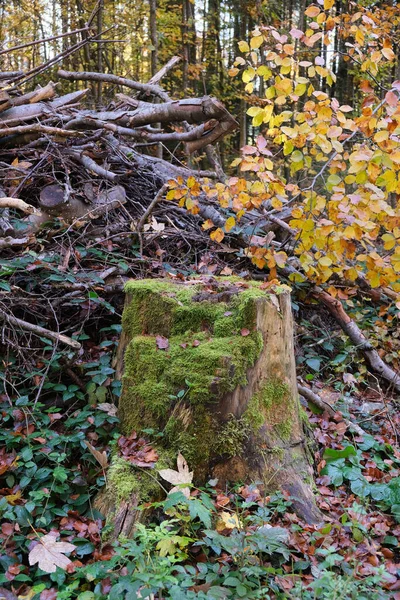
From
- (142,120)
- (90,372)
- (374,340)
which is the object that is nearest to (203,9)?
(142,120)

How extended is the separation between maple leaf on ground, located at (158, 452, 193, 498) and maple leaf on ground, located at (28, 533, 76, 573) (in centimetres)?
59

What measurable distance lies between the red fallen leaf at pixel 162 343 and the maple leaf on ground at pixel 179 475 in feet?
2.33

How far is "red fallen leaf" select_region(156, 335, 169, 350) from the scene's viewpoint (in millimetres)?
3246

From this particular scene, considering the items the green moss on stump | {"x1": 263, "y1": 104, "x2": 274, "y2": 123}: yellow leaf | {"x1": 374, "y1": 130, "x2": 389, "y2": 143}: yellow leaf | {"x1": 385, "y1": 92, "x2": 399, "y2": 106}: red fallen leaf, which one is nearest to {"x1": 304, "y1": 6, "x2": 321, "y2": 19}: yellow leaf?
{"x1": 263, "y1": 104, "x2": 274, "y2": 123}: yellow leaf

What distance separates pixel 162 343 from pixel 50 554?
53.8 inches

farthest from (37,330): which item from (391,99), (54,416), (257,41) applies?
(391,99)

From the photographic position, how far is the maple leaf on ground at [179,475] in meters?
2.73

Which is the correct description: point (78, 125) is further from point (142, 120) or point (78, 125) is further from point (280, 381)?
point (280, 381)

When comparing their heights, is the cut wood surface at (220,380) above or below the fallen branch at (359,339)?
above

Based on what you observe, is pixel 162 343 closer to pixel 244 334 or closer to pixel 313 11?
pixel 244 334

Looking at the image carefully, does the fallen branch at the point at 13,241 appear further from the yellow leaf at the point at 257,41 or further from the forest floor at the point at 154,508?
the yellow leaf at the point at 257,41

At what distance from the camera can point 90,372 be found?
137 inches

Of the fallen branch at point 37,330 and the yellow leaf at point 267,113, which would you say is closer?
the fallen branch at point 37,330

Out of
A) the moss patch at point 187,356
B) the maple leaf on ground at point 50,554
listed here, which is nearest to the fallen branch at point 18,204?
the moss patch at point 187,356
